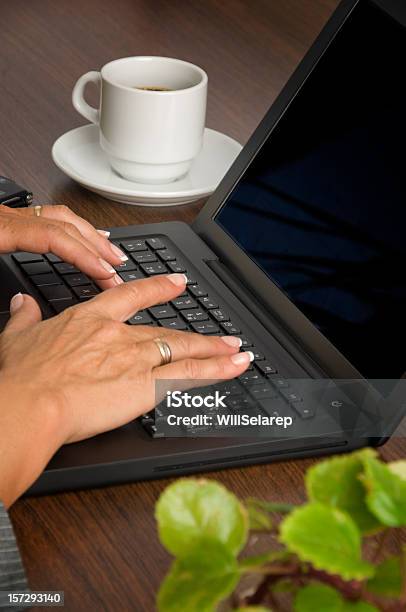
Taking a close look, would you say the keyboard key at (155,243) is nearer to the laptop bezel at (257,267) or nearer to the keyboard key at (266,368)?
the laptop bezel at (257,267)

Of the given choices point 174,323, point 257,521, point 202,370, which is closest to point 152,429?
point 202,370

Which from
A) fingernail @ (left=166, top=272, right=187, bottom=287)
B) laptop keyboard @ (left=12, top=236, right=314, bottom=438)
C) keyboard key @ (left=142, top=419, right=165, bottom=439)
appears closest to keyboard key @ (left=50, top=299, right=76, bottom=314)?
laptop keyboard @ (left=12, top=236, right=314, bottom=438)

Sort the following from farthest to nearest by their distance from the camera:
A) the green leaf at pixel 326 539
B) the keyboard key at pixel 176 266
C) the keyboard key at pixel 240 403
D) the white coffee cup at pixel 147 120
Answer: the white coffee cup at pixel 147 120, the keyboard key at pixel 176 266, the keyboard key at pixel 240 403, the green leaf at pixel 326 539

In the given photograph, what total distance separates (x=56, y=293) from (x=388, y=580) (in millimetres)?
668

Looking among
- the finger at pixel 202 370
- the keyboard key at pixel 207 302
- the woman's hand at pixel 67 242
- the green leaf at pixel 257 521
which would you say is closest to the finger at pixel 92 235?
the woman's hand at pixel 67 242

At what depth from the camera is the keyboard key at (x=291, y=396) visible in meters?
0.81

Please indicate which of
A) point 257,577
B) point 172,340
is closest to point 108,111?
point 172,340

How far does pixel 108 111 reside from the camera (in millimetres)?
1180

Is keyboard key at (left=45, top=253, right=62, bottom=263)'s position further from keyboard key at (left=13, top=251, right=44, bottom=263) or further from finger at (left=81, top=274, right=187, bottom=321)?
finger at (left=81, top=274, right=187, bottom=321)

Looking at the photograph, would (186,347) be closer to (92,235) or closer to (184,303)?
(184,303)

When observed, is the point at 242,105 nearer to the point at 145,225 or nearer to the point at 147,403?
the point at 145,225

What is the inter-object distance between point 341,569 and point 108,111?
3.05 feet

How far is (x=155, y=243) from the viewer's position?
41.5 inches

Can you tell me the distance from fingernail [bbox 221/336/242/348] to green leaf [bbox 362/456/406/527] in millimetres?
513
